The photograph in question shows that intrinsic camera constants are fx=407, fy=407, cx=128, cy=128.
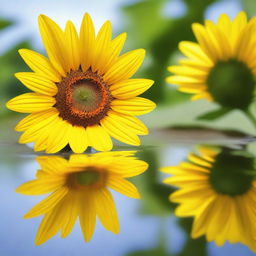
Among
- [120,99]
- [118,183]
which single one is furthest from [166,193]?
[120,99]

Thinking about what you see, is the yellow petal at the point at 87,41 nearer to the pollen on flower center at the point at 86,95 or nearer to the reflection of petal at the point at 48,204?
the pollen on flower center at the point at 86,95

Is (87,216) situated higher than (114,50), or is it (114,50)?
(114,50)

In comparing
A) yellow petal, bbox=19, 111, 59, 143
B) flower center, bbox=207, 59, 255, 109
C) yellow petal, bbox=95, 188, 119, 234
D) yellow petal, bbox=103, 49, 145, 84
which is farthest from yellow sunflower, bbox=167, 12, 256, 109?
yellow petal, bbox=95, 188, 119, 234

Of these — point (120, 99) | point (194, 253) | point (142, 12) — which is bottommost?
point (194, 253)

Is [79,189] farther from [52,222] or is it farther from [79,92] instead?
[79,92]

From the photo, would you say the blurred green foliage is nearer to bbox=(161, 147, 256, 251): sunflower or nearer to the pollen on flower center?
the pollen on flower center

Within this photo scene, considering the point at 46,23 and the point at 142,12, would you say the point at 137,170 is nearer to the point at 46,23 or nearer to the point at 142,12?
the point at 46,23

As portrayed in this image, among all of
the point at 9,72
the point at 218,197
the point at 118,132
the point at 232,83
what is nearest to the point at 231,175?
the point at 218,197
